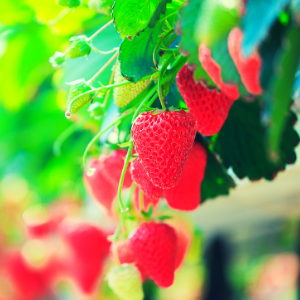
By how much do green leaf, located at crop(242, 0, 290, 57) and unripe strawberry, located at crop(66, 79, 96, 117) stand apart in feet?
0.64

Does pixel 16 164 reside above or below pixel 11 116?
below

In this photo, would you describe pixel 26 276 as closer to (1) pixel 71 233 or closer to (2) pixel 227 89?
(1) pixel 71 233

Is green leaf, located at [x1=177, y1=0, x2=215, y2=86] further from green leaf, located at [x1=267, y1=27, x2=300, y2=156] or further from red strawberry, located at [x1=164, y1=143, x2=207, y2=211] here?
red strawberry, located at [x1=164, y1=143, x2=207, y2=211]

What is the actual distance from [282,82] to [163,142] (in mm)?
170

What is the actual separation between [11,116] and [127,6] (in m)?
0.97

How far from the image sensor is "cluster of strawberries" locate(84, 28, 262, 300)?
0.35m

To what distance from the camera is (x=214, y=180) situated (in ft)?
2.05

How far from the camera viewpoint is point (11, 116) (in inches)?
50.1

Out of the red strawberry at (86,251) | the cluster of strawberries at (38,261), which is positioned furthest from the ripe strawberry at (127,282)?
the cluster of strawberries at (38,261)

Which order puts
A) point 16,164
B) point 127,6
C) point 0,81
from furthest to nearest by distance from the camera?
1. point 16,164
2. point 0,81
3. point 127,6

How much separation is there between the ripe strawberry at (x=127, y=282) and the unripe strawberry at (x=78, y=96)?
22 centimetres

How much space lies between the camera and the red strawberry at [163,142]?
399mm

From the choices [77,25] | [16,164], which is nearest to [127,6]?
[77,25]

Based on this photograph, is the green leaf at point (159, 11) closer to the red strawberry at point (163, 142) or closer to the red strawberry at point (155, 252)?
the red strawberry at point (163, 142)
